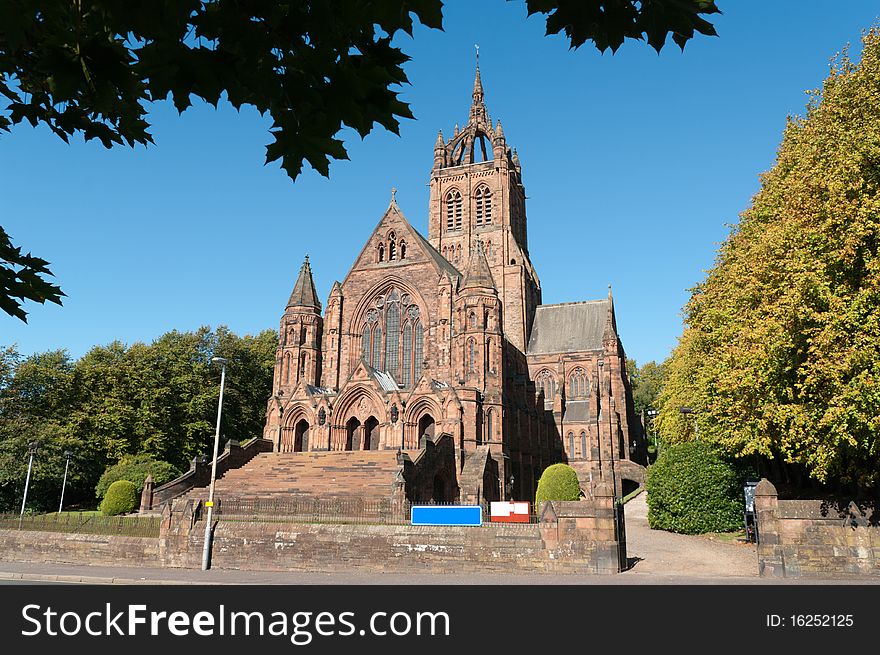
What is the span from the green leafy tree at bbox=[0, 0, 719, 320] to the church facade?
18743 mm

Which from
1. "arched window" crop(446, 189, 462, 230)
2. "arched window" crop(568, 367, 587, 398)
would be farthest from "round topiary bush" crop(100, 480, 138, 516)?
"arched window" crop(446, 189, 462, 230)

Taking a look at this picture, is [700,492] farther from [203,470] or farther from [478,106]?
[478,106]

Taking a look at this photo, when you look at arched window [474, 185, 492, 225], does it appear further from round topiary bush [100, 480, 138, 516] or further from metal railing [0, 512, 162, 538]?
metal railing [0, 512, 162, 538]

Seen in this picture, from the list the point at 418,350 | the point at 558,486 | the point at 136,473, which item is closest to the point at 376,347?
the point at 418,350

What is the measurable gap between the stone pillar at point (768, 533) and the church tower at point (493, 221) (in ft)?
141

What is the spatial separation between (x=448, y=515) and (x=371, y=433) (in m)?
19.8

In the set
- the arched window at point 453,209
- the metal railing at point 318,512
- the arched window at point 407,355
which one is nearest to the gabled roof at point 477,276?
the arched window at point 407,355

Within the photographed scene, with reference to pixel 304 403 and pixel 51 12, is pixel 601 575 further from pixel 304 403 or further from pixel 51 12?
pixel 304 403

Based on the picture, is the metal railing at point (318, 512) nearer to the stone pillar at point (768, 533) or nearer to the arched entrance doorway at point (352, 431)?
the stone pillar at point (768, 533)

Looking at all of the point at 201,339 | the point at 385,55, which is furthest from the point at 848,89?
the point at 201,339

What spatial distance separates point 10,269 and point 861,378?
1697 centimetres

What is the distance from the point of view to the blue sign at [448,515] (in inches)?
822

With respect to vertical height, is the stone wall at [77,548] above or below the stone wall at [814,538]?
below

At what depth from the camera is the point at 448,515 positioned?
21.2 m
